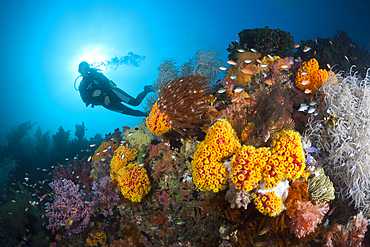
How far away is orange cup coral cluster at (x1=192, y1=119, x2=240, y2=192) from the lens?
2.31m

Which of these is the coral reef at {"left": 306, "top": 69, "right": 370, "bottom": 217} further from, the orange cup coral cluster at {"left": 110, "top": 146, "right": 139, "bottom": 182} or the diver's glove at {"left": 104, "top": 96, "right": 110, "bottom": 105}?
the diver's glove at {"left": 104, "top": 96, "right": 110, "bottom": 105}

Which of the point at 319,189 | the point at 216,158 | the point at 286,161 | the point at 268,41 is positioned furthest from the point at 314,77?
the point at 216,158

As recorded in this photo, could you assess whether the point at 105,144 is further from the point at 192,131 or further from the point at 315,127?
the point at 315,127

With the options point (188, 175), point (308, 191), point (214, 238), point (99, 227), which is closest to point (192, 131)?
point (188, 175)

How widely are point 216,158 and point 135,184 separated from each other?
2004 millimetres

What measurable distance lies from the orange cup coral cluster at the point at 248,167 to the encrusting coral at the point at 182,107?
1.41 metres

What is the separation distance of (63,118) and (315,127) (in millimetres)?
95498

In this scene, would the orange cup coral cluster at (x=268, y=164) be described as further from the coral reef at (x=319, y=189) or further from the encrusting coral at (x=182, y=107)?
the encrusting coral at (x=182, y=107)

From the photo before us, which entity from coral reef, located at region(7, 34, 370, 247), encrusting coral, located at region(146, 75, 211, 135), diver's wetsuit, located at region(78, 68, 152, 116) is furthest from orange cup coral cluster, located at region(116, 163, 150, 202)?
diver's wetsuit, located at region(78, 68, 152, 116)

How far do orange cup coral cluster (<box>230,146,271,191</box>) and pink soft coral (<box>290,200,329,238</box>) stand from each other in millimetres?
644

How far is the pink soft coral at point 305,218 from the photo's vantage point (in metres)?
2.10

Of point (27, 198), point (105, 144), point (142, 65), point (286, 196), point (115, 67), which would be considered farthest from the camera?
point (142, 65)

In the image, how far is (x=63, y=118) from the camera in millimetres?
79688

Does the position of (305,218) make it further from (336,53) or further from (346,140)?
(336,53)
